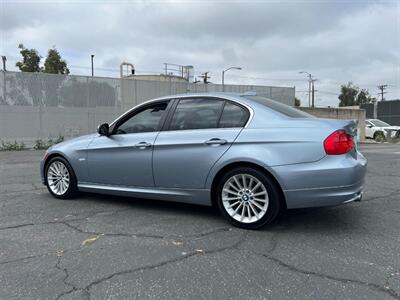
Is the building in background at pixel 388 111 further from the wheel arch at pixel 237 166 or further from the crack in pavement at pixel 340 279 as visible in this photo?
the crack in pavement at pixel 340 279

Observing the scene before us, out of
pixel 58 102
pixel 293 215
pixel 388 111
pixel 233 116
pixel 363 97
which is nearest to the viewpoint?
pixel 233 116

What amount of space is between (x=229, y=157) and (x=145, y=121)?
4.79 ft

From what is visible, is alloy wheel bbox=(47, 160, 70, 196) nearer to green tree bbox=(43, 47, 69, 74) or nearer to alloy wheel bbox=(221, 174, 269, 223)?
→ alloy wheel bbox=(221, 174, 269, 223)

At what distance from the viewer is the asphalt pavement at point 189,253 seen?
310 cm

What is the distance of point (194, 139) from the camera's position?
4.75 m

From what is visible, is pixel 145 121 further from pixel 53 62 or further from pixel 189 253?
pixel 53 62

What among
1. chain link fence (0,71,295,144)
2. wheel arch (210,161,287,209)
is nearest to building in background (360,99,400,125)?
chain link fence (0,71,295,144)

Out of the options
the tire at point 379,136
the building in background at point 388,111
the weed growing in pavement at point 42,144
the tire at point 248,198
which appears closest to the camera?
the tire at point 248,198

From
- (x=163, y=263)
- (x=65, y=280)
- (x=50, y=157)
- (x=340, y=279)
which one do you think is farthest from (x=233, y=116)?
(x=50, y=157)

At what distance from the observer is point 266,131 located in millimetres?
4398

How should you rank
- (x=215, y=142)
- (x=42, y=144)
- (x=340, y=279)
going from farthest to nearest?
(x=42, y=144) → (x=215, y=142) → (x=340, y=279)

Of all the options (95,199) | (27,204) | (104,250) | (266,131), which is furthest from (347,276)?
(27,204)

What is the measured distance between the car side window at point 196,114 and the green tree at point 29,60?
41680 mm

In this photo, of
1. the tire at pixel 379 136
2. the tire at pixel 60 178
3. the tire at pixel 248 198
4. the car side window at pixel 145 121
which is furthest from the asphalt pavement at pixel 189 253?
the tire at pixel 379 136
